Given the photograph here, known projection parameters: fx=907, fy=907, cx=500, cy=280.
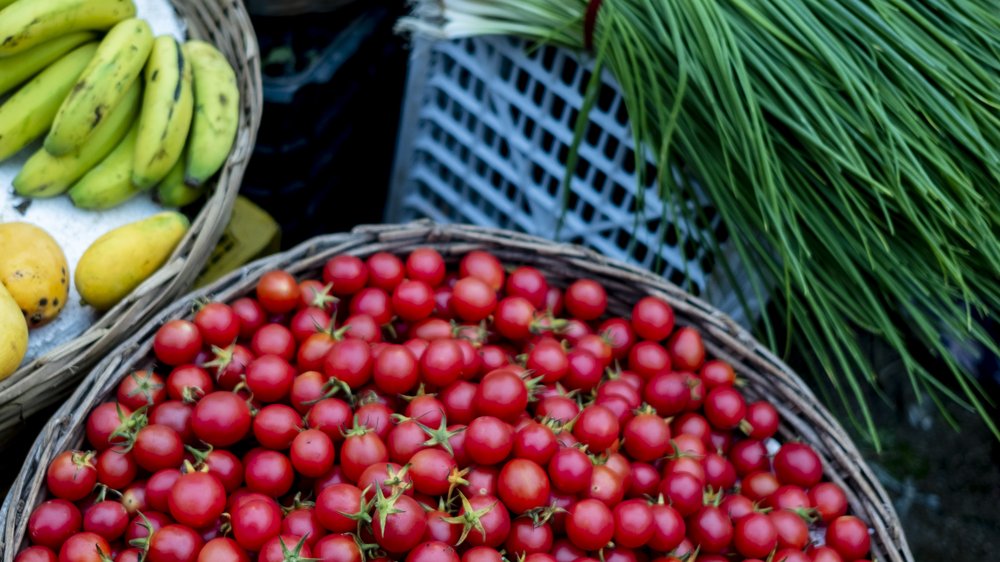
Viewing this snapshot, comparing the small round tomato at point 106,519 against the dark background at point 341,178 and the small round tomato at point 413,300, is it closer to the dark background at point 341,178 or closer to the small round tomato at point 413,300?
the small round tomato at point 413,300

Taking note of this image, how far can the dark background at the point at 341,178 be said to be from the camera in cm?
181

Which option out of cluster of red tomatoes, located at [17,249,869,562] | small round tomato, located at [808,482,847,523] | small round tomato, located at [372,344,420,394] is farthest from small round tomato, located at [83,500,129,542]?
small round tomato, located at [808,482,847,523]

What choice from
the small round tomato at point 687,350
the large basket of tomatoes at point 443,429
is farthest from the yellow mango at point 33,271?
the small round tomato at point 687,350

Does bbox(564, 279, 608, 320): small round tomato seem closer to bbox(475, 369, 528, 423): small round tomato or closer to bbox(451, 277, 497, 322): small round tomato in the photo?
bbox(451, 277, 497, 322): small round tomato

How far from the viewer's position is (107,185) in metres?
1.40

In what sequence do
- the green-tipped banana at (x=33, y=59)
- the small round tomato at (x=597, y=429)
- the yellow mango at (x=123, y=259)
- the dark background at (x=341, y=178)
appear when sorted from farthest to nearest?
the dark background at (x=341, y=178)
the green-tipped banana at (x=33, y=59)
the yellow mango at (x=123, y=259)
the small round tomato at (x=597, y=429)

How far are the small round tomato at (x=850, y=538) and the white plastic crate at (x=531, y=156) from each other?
19.6 inches

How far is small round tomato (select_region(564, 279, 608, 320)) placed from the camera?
1.43 metres

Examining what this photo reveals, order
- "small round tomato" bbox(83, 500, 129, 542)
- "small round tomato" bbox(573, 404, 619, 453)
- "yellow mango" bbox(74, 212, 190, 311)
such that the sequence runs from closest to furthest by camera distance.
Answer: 1. "small round tomato" bbox(83, 500, 129, 542)
2. "small round tomato" bbox(573, 404, 619, 453)
3. "yellow mango" bbox(74, 212, 190, 311)

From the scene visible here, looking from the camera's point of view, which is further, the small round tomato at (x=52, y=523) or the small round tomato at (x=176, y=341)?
the small round tomato at (x=176, y=341)

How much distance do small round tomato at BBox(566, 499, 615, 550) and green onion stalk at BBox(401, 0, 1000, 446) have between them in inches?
17.5

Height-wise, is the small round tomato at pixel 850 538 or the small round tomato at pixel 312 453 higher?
the small round tomato at pixel 312 453

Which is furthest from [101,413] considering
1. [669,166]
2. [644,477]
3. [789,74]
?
[789,74]

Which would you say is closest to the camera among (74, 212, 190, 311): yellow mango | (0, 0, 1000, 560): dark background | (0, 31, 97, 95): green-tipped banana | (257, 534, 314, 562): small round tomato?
(257, 534, 314, 562): small round tomato
